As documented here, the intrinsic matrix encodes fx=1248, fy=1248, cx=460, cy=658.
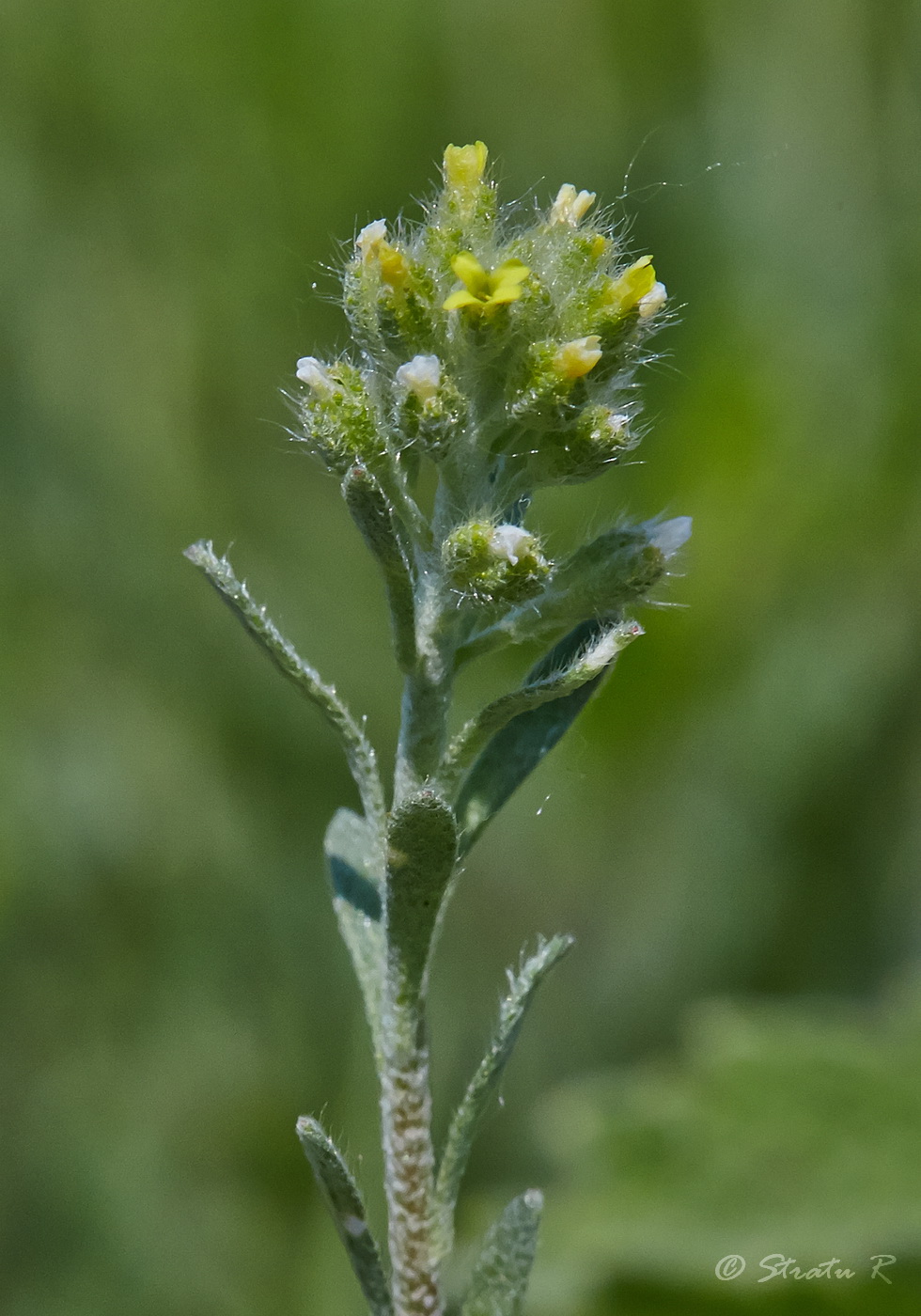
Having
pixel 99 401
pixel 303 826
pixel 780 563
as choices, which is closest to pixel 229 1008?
pixel 303 826

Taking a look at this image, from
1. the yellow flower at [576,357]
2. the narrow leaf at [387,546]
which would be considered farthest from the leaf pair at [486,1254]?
the yellow flower at [576,357]

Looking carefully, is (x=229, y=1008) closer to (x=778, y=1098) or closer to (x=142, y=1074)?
(x=142, y=1074)

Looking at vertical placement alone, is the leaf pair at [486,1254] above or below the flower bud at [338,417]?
below

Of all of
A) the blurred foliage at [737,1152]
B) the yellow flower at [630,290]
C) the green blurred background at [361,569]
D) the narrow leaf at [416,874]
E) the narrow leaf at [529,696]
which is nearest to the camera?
the narrow leaf at [416,874]

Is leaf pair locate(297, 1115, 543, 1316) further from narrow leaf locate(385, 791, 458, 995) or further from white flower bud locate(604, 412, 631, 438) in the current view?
white flower bud locate(604, 412, 631, 438)

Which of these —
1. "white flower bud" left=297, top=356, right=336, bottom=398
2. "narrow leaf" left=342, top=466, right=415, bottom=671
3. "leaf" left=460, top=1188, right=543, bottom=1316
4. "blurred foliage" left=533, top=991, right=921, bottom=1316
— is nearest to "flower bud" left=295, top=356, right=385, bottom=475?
"white flower bud" left=297, top=356, right=336, bottom=398

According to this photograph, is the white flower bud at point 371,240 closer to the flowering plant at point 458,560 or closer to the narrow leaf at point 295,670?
the flowering plant at point 458,560

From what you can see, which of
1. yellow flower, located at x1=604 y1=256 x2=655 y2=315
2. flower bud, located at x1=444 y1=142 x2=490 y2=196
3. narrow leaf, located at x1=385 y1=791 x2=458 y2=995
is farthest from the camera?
flower bud, located at x1=444 y1=142 x2=490 y2=196
